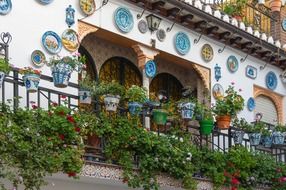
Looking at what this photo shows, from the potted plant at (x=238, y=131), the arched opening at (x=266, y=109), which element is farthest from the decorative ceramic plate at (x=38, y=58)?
the arched opening at (x=266, y=109)

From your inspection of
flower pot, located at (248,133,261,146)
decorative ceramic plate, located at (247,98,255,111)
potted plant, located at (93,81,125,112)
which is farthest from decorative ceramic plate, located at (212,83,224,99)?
potted plant, located at (93,81,125,112)

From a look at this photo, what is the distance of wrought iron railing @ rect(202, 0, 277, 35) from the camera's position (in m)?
18.3

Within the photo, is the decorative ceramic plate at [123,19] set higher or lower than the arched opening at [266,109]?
higher

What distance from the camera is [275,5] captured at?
767 inches

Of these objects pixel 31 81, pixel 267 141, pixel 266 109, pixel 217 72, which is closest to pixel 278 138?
pixel 267 141

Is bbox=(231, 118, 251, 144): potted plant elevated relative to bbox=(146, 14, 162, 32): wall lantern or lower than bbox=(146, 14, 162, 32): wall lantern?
lower

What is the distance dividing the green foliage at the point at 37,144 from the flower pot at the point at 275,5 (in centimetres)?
945

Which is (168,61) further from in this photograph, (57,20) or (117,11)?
(57,20)

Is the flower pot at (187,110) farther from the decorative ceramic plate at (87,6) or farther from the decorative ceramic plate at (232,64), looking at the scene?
the decorative ceramic plate at (232,64)

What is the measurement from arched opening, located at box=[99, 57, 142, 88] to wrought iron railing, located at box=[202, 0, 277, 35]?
283 cm

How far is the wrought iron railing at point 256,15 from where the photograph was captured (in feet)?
60.1

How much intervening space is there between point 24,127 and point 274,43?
9719 mm

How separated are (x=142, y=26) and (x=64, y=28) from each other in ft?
7.59

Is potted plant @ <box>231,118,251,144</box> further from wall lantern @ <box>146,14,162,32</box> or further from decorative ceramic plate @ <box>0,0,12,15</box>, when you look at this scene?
decorative ceramic plate @ <box>0,0,12,15</box>
